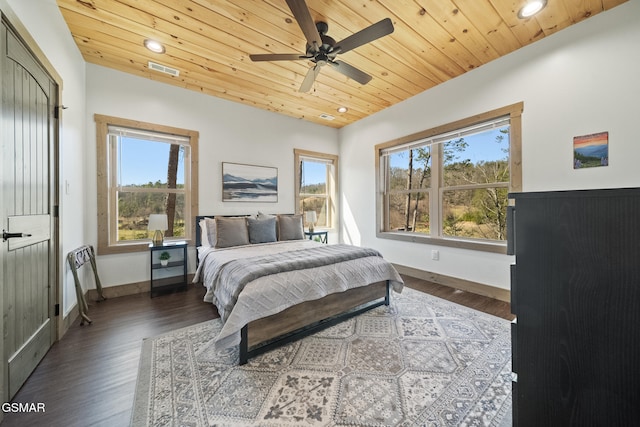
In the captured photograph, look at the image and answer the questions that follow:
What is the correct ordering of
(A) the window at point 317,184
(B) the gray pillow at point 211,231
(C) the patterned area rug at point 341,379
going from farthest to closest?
(A) the window at point 317,184 < (B) the gray pillow at point 211,231 < (C) the patterned area rug at point 341,379

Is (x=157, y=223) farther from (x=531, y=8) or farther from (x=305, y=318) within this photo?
(x=531, y=8)

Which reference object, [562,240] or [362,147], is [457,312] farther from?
[362,147]

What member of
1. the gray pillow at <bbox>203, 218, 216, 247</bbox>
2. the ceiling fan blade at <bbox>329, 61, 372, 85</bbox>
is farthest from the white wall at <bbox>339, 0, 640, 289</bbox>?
the gray pillow at <bbox>203, 218, 216, 247</bbox>

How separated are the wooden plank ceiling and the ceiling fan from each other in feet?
0.94

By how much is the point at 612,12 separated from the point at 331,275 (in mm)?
3509

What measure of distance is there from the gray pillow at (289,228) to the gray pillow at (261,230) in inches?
7.6

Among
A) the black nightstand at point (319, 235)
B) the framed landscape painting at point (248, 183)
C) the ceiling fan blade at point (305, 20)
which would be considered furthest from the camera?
the black nightstand at point (319, 235)

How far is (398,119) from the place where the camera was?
4.25 meters

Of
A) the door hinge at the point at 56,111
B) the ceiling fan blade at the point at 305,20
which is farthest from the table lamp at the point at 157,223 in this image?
the ceiling fan blade at the point at 305,20

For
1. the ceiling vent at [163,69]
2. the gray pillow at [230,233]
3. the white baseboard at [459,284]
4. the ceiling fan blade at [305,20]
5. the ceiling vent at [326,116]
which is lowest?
the white baseboard at [459,284]

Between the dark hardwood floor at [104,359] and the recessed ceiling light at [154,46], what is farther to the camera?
the recessed ceiling light at [154,46]

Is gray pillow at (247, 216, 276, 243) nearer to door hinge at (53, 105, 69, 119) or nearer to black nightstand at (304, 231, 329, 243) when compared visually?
black nightstand at (304, 231, 329, 243)

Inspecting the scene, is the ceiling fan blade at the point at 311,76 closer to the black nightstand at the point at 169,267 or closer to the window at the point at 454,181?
the window at the point at 454,181

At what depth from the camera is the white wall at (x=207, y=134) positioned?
3135 millimetres
